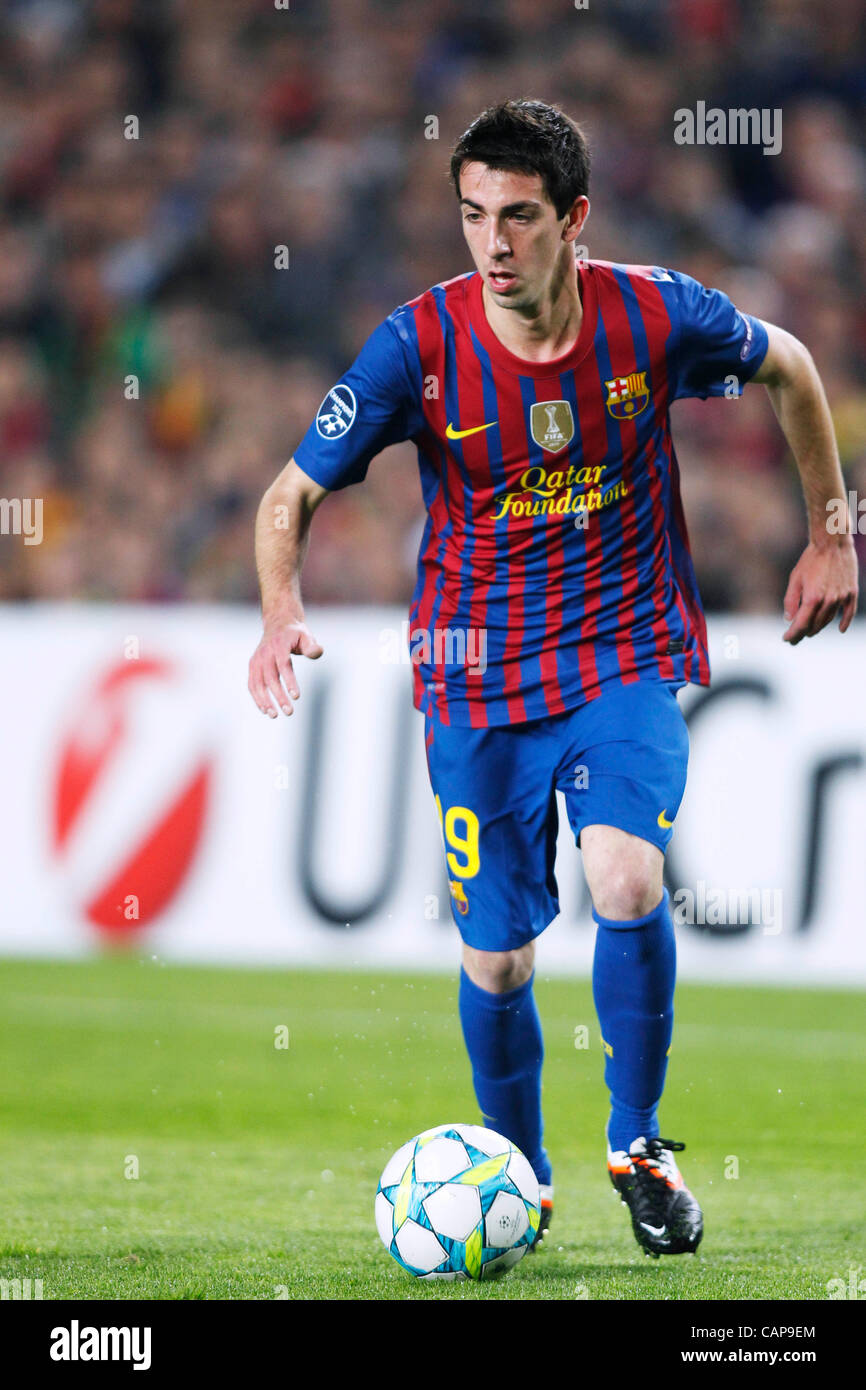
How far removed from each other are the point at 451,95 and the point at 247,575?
3.88 meters

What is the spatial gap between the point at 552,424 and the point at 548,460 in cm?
8

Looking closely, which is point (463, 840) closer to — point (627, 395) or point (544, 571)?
point (544, 571)

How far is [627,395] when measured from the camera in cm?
435

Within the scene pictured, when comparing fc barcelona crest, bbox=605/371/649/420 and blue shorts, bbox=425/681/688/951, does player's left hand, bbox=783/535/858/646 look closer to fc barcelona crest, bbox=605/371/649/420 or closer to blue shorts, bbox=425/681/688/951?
blue shorts, bbox=425/681/688/951

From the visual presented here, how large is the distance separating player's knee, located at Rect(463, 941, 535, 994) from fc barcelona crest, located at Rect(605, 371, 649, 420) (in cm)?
125

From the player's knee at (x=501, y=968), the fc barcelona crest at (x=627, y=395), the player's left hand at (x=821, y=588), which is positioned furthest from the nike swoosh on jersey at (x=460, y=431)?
the player's knee at (x=501, y=968)

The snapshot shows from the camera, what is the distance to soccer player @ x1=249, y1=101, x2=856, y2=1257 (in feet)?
13.7

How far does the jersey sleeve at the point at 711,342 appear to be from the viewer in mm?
4406

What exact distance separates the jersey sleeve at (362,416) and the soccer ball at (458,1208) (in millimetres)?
1547

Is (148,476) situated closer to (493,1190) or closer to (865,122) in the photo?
(865,122)
